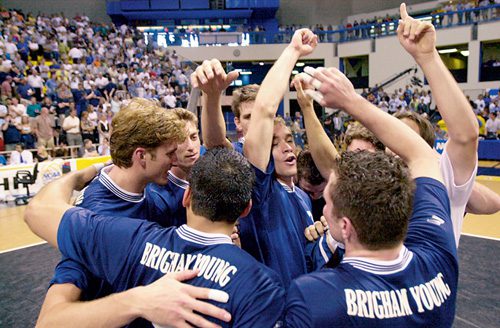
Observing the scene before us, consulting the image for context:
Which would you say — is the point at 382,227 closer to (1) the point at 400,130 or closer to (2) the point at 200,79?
(1) the point at 400,130

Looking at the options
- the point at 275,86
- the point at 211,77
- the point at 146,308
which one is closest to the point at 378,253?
the point at 146,308

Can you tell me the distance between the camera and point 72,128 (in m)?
13.1

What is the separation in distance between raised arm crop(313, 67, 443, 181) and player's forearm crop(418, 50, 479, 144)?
0.54 feet

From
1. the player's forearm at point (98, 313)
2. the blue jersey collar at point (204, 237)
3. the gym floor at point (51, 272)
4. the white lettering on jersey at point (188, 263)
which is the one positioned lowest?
the gym floor at point (51, 272)

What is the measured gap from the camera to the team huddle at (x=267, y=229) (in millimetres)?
1485

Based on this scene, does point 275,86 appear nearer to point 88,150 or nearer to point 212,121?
point 212,121

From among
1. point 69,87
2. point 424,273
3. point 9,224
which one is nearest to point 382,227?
point 424,273

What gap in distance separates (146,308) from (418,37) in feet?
5.10

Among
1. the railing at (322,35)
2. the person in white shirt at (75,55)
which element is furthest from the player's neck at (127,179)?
the railing at (322,35)

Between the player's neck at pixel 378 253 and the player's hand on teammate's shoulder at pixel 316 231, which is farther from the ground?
the player's neck at pixel 378 253

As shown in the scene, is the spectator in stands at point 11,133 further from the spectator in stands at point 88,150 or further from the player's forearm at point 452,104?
the player's forearm at point 452,104

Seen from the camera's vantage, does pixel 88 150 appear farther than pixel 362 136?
Yes

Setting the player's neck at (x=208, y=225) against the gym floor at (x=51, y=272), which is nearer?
the player's neck at (x=208, y=225)

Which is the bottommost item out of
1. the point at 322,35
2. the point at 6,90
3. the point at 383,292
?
the point at 383,292
